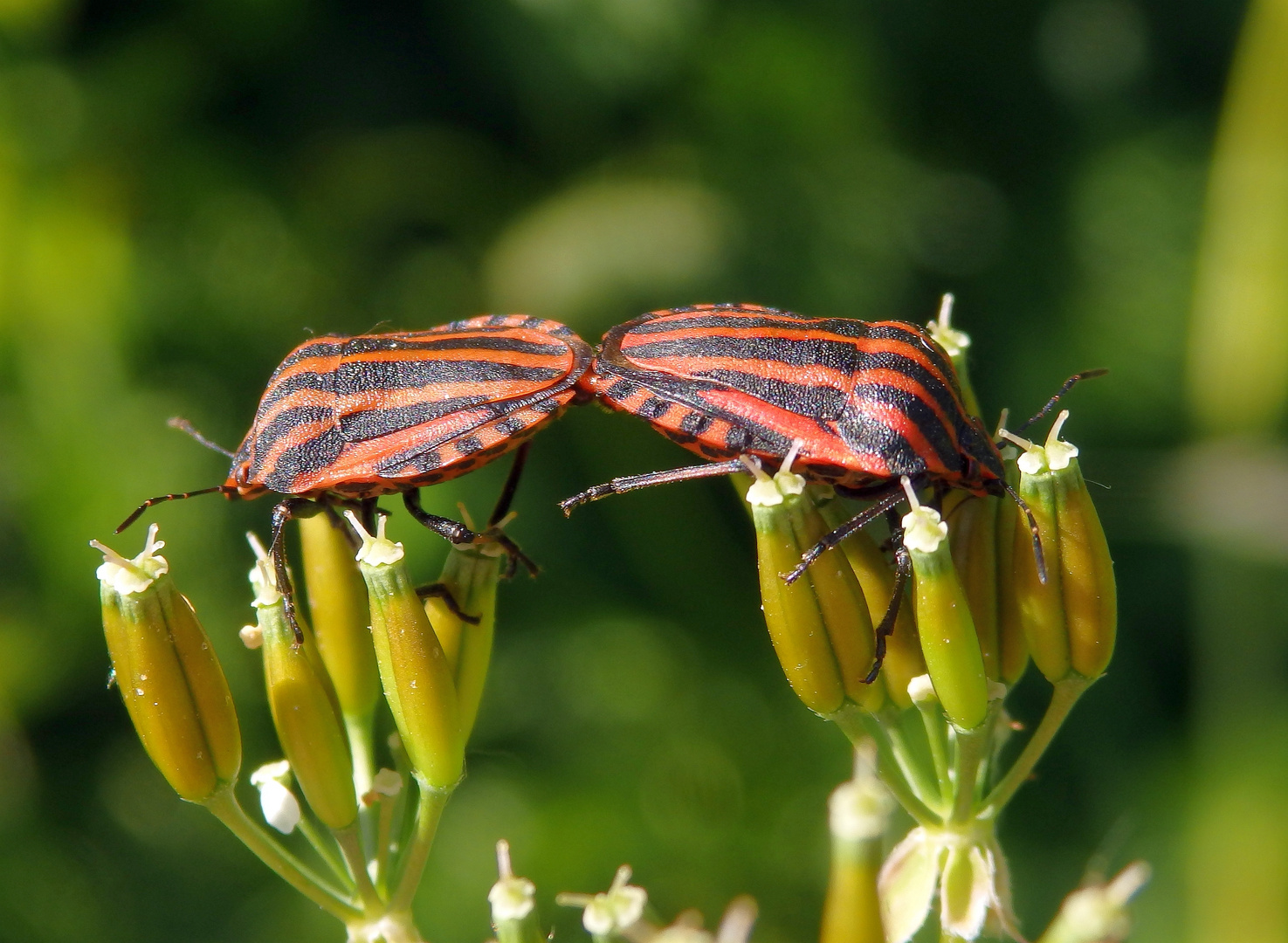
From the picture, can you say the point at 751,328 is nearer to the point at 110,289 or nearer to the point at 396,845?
the point at 396,845

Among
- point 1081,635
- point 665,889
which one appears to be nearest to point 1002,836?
point 665,889

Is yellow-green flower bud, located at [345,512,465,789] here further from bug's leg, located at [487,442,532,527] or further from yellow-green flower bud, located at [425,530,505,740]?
bug's leg, located at [487,442,532,527]

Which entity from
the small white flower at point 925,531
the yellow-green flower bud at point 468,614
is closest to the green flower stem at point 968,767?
the small white flower at point 925,531

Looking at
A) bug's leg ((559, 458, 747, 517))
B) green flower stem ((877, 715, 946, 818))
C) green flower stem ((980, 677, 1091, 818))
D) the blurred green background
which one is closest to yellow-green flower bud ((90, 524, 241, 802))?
bug's leg ((559, 458, 747, 517))

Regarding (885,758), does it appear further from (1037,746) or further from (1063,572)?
(1063,572)

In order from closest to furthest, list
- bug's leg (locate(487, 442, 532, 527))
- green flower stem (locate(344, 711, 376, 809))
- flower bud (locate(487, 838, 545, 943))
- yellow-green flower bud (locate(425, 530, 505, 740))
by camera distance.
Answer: flower bud (locate(487, 838, 545, 943)), yellow-green flower bud (locate(425, 530, 505, 740)), green flower stem (locate(344, 711, 376, 809)), bug's leg (locate(487, 442, 532, 527))

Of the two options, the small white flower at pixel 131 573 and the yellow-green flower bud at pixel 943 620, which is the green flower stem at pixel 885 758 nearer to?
the yellow-green flower bud at pixel 943 620
